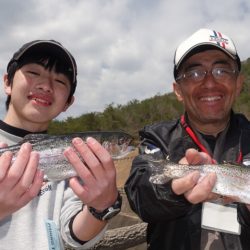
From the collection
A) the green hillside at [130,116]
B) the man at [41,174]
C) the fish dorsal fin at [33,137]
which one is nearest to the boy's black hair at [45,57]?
the man at [41,174]

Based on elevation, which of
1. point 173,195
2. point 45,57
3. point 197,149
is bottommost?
point 173,195

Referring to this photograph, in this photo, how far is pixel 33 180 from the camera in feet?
10.2

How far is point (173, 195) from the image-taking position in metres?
3.39

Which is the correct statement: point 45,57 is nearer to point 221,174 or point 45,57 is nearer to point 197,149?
point 197,149

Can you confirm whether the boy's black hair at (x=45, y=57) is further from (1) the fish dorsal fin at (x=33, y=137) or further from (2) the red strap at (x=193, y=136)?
(2) the red strap at (x=193, y=136)

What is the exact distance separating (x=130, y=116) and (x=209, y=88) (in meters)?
41.9

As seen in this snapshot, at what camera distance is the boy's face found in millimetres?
3712

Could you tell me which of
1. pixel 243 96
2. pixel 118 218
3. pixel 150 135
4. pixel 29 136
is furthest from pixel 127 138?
pixel 243 96

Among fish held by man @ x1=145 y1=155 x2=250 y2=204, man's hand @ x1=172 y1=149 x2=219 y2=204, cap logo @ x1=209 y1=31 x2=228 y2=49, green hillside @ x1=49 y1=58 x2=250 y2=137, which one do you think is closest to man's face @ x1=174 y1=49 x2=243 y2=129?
cap logo @ x1=209 y1=31 x2=228 y2=49

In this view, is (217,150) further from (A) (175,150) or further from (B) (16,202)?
(B) (16,202)

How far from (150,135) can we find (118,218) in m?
3.05

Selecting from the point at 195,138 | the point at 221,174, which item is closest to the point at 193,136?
the point at 195,138

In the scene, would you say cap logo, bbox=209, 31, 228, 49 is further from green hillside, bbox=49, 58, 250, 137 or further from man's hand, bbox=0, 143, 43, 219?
green hillside, bbox=49, 58, 250, 137

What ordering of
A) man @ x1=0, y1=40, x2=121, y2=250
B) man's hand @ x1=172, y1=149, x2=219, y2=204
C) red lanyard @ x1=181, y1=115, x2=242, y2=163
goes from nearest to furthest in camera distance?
man @ x1=0, y1=40, x2=121, y2=250, man's hand @ x1=172, y1=149, x2=219, y2=204, red lanyard @ x1=181, y1=115, x2=242, y2=163
